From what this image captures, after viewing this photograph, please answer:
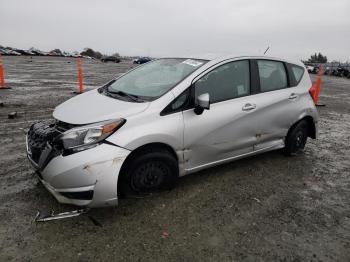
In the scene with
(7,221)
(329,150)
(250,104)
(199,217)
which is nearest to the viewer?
(7,221)

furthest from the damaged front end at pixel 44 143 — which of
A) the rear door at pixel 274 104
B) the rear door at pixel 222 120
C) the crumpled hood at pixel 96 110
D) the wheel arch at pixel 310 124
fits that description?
the wheel arch at pixel 310 124

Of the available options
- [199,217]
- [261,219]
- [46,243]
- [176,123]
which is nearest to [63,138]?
[46,243]

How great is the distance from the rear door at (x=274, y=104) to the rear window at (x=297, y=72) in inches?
4.3

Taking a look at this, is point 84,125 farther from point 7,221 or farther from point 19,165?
point 19,165

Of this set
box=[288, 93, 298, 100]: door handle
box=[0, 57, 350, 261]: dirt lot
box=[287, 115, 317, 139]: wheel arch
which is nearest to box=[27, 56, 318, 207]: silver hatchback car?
box=[288, 93, 298, 100]: door handle

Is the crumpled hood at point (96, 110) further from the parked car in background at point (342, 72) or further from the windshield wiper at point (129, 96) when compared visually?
the parked car in background at point (342, 72)

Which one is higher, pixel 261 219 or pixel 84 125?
pixel 84 125

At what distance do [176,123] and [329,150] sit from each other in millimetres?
3544

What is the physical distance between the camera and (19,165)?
172 inches

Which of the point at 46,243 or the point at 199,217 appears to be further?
the point at 199,217

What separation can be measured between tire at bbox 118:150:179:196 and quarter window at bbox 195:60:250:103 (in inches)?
34.7

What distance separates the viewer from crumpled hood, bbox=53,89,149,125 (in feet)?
10.7

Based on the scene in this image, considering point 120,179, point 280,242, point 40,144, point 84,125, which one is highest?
point 84,125

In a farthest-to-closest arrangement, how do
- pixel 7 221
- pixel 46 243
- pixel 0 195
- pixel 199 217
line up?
pixel 0 195
pixel 199 217
pixel 7 221
pixel 46 243
